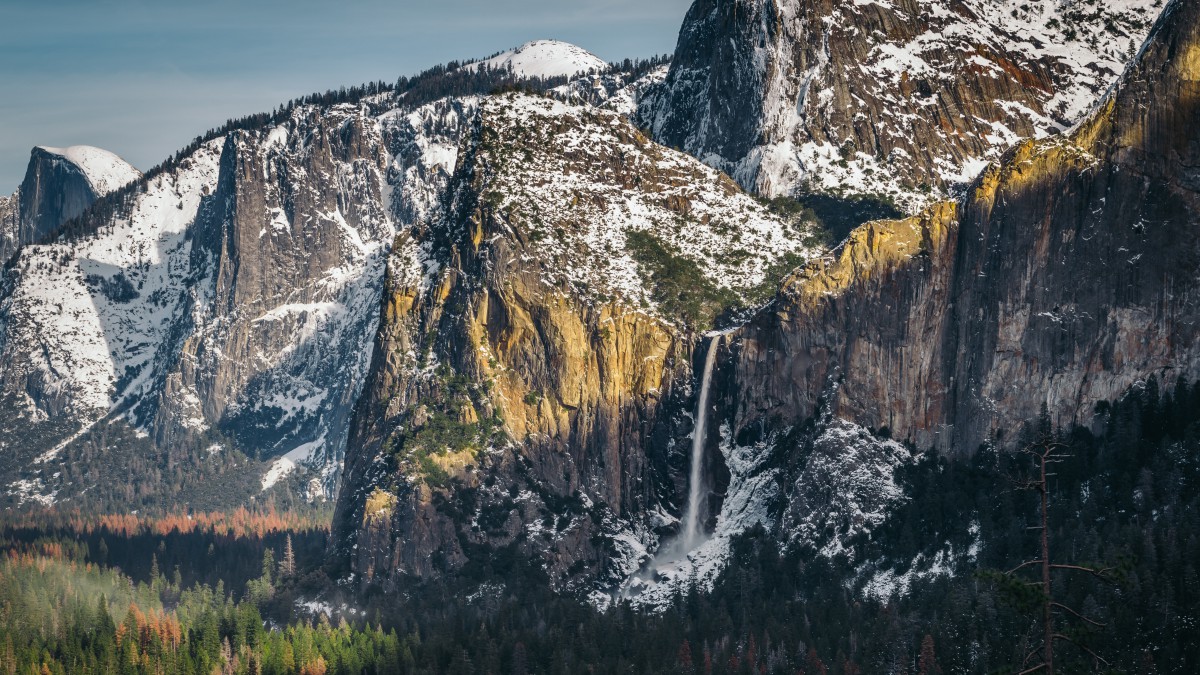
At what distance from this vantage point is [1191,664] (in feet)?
605

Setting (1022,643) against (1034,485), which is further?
(1022,643)

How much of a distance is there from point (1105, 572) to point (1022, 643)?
332ft

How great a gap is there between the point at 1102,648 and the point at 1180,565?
1443 cm

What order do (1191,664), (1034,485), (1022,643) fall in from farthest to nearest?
(1022,643) < (1191,664) < (1034,485)

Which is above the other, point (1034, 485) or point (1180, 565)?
point (1034, 485)

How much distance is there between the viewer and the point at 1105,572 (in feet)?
330

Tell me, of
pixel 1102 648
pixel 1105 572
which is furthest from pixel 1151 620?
pixel 1105 572

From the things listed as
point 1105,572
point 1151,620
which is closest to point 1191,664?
point 1151,620

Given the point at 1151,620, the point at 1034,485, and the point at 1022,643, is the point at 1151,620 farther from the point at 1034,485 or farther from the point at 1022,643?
the point at 1034,485

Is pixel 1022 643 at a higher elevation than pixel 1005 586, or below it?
below

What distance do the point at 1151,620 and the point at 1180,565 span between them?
7.71m

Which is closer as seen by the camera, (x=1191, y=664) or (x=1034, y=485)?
(x=1034, y=485)

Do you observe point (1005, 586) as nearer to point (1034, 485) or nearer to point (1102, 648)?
point (1034, 485)

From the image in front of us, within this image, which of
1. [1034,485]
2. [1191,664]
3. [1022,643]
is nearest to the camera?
[1034,485]
